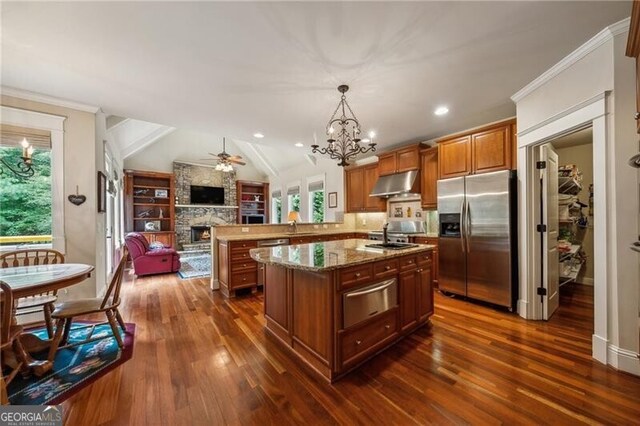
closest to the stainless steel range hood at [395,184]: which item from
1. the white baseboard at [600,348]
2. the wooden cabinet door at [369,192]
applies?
the wooden cabinet door at [369,192]

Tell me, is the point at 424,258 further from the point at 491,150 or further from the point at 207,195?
the point at 207,195

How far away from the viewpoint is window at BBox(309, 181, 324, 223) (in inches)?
305

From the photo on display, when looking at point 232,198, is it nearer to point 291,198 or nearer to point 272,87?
point 291,198

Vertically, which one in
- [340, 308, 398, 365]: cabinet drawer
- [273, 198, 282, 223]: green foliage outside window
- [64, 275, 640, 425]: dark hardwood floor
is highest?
[273, 198, 282, 223]: green foliage outside window

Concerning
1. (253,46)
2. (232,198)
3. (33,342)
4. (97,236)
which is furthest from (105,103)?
(232,198)

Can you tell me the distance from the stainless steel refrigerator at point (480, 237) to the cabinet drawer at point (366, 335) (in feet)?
5.84

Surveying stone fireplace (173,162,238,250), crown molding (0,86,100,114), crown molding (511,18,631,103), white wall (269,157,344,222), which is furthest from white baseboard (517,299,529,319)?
stone fireplace (173,162,238,250)

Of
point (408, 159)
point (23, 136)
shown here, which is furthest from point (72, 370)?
point (408, 159)

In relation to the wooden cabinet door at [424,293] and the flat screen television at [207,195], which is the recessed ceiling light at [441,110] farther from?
the flat screen television at [207,195]

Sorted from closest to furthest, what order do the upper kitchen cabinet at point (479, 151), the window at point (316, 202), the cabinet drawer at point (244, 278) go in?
the upper kitchen cabinet at point (479, 151), the cabinet drawer at point (244, 278), the window at point (316, 202)

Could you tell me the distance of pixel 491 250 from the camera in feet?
10.6

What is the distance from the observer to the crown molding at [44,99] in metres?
2.92

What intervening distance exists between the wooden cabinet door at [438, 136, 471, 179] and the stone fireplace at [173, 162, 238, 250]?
8.50m

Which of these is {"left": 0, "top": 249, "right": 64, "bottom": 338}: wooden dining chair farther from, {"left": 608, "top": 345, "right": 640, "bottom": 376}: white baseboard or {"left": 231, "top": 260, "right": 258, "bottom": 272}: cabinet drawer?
{"left": 608, "top": 345, "right": 640, "bottom": 376}: white baseboard
